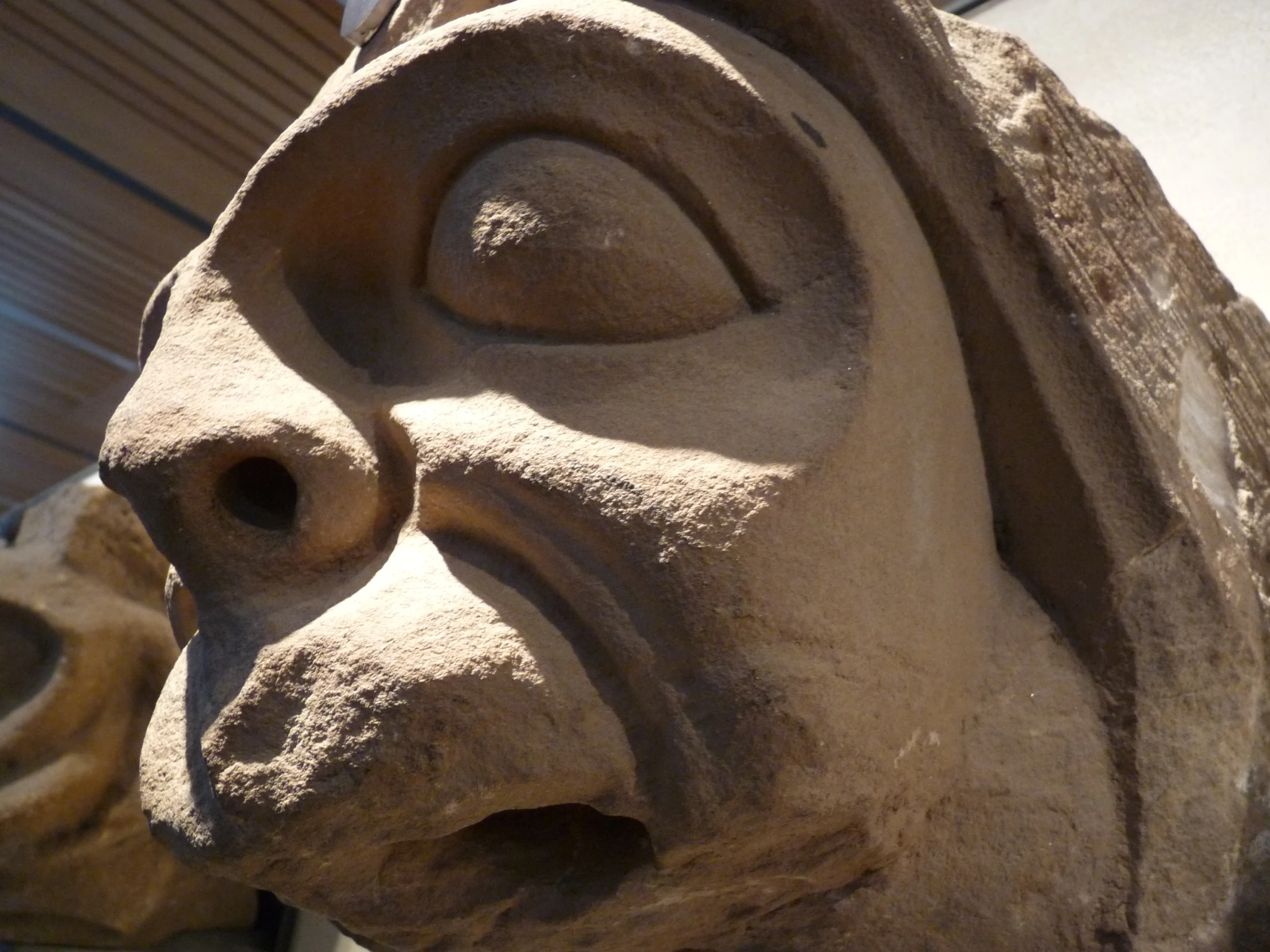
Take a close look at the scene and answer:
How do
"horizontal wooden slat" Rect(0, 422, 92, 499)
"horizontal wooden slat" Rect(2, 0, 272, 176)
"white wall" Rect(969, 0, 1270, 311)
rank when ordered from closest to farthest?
1. "horizontal wooden slat" Rect(2, 0, 272, 176)
2. "white wall" Rect(969, 0, 1270, 311)
3. "horizontal wooden slat" Rect(0, 422, 92, 499)

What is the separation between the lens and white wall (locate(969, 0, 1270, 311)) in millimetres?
1567

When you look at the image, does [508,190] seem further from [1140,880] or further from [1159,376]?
[1140,880]

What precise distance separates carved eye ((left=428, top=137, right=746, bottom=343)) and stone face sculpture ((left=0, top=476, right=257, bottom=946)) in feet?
3.85

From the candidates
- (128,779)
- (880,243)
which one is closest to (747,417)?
(880,243)

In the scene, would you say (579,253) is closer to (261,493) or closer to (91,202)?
(261,493)

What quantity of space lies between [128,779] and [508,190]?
4.29ft

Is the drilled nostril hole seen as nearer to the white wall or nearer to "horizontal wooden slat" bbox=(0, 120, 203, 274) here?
"horizontal wooden slat" bbox=(0, 120, 203, 274)

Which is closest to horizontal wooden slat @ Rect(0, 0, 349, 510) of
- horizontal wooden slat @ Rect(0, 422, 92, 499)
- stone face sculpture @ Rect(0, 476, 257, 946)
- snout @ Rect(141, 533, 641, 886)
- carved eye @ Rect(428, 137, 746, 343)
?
horizontal wooden slat @ Rect(0, 422, 92, 499)

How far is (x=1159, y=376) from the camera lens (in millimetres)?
912

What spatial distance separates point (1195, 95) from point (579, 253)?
4.56ft

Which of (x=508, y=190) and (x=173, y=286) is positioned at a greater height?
(x=173, y=286)

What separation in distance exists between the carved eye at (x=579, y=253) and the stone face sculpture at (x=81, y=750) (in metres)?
1.17

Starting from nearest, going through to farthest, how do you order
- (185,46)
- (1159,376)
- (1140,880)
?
(1140,880)
(1159,376)
(185,46)

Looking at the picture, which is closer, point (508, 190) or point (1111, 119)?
point (508, 190)
